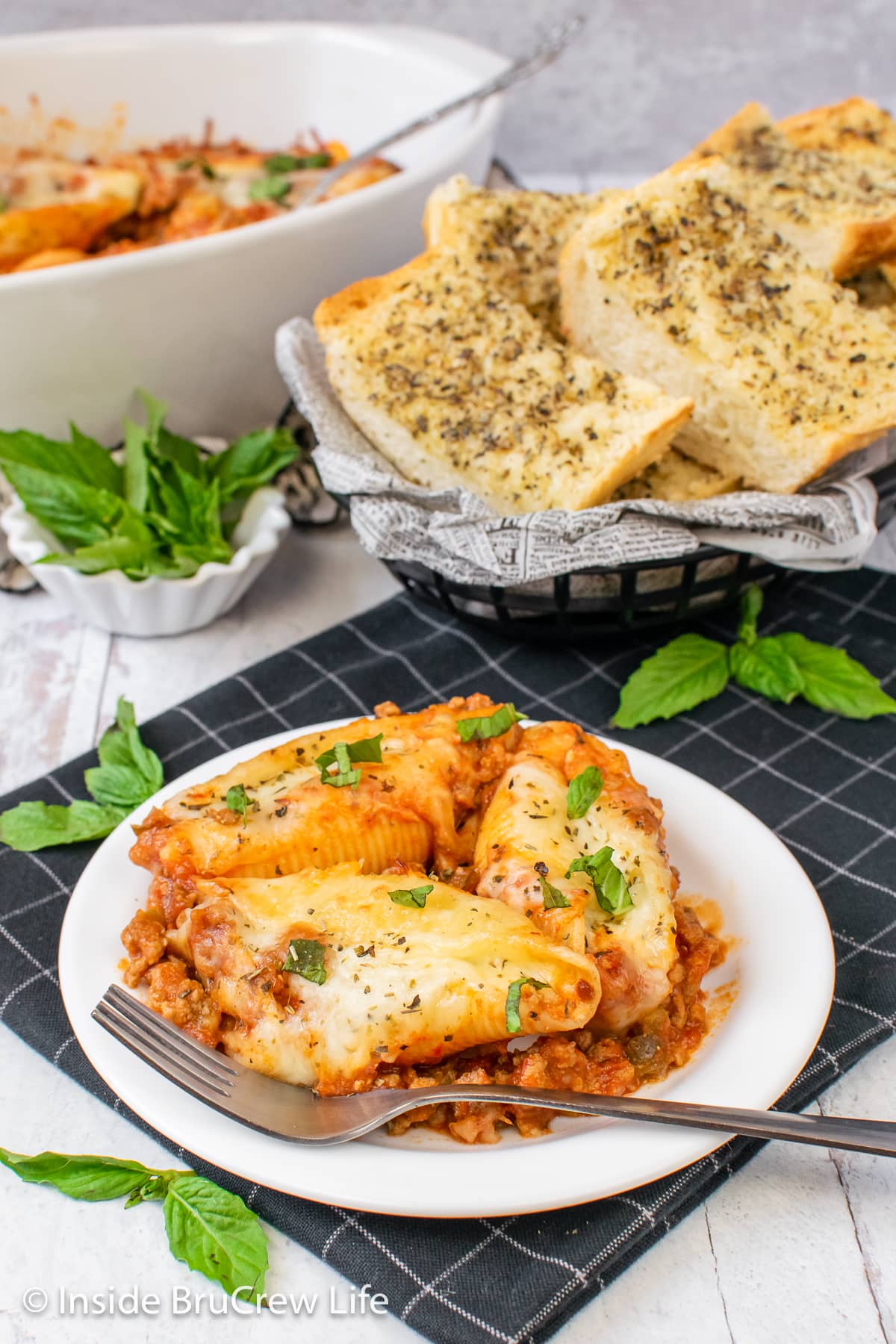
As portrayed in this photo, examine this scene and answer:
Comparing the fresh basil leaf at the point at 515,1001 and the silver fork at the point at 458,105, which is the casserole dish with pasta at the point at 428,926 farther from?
the silver fork at the point at 458,105

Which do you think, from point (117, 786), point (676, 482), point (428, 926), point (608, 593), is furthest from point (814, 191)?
point (428, 926)

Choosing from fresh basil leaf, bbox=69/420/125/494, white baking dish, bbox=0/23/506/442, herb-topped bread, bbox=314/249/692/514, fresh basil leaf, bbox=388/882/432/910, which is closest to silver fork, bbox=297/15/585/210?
white baking dish, bbox=0/23/506/442

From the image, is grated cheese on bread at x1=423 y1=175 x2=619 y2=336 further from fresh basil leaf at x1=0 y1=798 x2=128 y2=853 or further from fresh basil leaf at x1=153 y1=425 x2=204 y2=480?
fresh basil leaf at x1=0 y1=798 x2=128 y2=853

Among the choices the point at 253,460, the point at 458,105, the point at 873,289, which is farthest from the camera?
the point at 458,105

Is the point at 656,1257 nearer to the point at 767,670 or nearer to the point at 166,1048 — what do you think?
the point at 166,1048

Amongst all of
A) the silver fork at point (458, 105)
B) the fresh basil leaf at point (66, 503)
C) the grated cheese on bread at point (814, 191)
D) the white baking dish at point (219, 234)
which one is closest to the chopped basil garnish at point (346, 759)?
the fresh basil leaf at point (66, 503)

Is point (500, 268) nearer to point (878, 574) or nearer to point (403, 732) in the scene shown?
point (878, 574)
